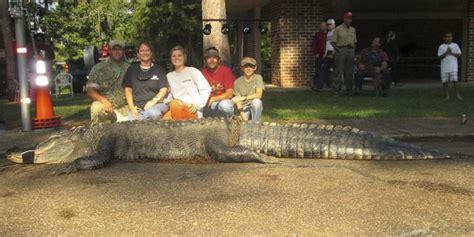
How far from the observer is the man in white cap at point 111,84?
6.77 meters

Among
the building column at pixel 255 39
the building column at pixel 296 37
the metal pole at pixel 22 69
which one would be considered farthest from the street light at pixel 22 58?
the building column at pixel 255 39

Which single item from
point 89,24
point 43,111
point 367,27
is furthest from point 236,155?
point 89,24

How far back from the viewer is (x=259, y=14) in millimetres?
21906

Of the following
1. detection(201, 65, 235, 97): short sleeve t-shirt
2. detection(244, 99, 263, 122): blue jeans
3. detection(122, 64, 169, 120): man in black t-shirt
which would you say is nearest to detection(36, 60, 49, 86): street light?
detection(122, 64, 169, 120): man in black t-shirt

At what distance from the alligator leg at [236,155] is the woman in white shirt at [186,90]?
1218 mm

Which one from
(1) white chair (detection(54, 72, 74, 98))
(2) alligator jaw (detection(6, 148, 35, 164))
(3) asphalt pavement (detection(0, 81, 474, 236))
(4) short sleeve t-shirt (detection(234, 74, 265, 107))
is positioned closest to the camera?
(3) asphalt pavement (detection(0, 81, 474, 236))

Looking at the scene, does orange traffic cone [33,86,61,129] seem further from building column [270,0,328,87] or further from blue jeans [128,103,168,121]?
building column [270,0,328,87]

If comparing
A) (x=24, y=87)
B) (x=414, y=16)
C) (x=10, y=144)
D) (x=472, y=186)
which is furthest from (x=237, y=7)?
(x=472, y=186)

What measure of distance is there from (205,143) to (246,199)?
1.76 m

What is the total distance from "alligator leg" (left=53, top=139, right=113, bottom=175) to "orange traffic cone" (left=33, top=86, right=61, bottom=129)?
3532 millimetres

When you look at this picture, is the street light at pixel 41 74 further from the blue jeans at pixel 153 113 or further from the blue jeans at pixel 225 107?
the blue jeans at pixel 225 107

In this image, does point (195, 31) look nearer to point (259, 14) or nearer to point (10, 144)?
point (259, 14)

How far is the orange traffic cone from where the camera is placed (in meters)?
8.59

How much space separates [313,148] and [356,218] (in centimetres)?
216
